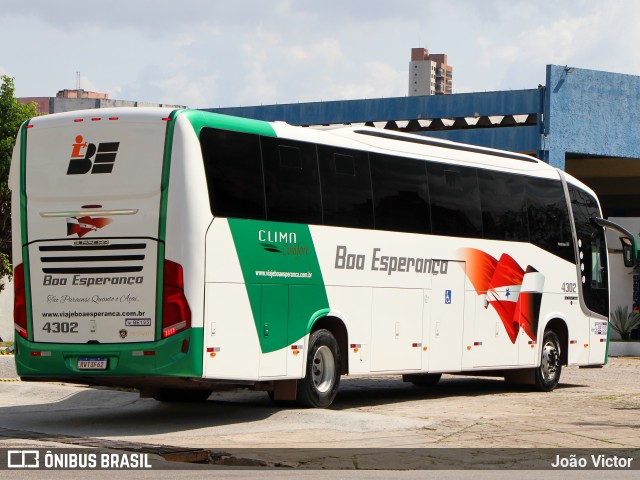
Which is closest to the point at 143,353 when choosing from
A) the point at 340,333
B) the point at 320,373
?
the point at 320,373

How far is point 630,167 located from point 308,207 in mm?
30051

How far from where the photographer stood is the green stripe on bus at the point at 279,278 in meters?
15.5

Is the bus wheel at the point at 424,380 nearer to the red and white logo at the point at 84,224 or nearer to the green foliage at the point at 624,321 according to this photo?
the red and white logo at the point at 84,224

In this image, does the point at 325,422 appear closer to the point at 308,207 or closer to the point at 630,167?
the point at 308,207

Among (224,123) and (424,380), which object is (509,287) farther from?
(224,123)

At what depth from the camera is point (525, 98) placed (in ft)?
125

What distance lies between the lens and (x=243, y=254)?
15.4 m

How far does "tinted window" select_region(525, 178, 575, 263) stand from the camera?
2162 cm

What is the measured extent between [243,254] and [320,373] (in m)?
2.48

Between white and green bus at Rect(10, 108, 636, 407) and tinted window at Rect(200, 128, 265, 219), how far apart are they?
23mm

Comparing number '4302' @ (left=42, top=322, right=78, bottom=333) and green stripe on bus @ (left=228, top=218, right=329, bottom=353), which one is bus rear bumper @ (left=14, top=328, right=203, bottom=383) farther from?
green stripe on bus @ (left=228, top=218, right=329, bottom=353)

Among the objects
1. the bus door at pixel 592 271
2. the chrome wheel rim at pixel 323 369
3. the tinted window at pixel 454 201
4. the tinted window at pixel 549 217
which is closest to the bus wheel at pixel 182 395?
the chrome wheel rim at pixel 323 369

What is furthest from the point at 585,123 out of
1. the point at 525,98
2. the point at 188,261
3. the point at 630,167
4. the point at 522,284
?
the point at 188,261

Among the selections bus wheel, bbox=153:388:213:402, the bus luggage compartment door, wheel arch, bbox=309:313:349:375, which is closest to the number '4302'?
bus wheel, bbox=153:388:213:402
